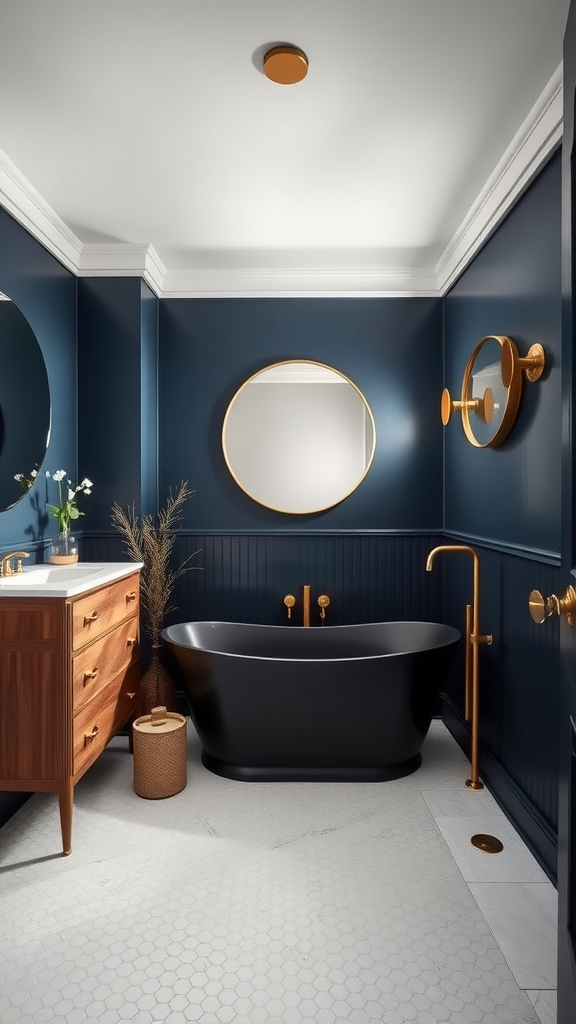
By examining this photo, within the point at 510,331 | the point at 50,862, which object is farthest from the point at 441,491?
the point at 50,862

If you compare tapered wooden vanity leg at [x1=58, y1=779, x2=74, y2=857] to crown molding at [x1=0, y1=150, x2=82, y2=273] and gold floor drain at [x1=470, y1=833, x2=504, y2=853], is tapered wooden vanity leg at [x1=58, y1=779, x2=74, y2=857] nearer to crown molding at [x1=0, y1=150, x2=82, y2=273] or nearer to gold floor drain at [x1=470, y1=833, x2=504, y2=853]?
gold floor drain at [x1=470, y1=833, x2=504, y2=853]

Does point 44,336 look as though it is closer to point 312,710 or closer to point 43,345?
point 43,345

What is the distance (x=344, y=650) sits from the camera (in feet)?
10.3

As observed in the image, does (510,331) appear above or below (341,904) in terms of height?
above

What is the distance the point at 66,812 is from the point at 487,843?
1460 mm

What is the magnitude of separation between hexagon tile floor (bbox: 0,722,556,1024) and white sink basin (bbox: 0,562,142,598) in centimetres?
92

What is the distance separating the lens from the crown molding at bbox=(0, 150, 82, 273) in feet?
7.80

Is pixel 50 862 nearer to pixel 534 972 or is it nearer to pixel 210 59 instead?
pixel 534 972

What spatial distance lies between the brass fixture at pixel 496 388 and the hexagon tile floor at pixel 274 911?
1.53 meters

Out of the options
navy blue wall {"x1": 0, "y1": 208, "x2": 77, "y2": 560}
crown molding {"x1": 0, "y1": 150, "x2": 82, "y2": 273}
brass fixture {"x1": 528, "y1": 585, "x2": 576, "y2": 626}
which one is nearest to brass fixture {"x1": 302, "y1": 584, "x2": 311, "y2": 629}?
navy blue wall {"x1": 0, "y1": 208, "x2": 77, "y2": 560}

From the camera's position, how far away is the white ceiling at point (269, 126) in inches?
65.6

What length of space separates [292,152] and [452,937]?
8.68 feet

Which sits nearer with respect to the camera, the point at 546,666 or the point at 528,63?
the point at 528,63

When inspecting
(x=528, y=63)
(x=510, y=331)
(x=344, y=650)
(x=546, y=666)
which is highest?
(x=528, y=63)
